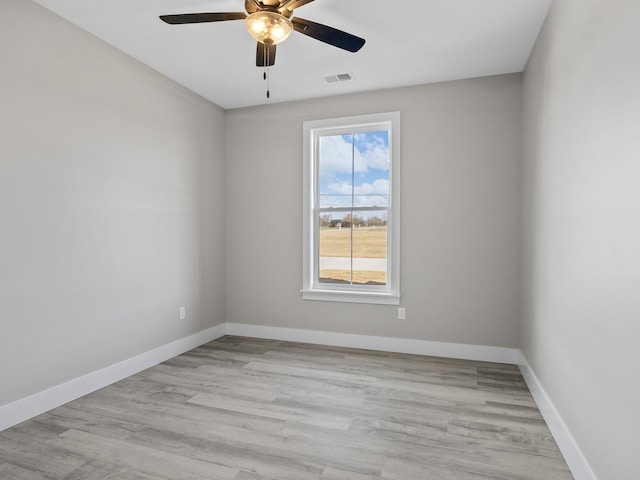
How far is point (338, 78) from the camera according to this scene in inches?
149

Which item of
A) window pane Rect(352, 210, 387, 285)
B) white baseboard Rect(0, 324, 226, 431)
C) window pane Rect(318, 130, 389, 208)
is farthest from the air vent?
white baseboard Rect(0, 324, 226, 431)

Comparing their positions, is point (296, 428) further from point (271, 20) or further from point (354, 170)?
point (354, 170)

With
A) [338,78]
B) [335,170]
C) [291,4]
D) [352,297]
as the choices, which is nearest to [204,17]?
[291,4]

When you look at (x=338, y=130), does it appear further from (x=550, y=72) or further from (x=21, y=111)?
(x=21, y=111)

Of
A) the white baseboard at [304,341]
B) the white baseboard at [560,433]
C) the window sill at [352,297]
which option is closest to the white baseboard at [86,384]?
the white baseboard at [304,341]

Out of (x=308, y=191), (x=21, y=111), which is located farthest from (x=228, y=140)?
(x=21, y=111)

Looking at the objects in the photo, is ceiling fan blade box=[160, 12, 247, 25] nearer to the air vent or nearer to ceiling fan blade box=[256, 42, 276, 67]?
ceiling fan blade box=[256, 42, 276, 67]

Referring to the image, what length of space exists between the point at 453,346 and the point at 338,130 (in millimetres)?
2545

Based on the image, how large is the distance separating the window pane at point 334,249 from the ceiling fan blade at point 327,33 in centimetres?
218

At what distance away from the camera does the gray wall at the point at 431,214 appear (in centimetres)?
370

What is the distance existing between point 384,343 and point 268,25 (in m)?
3.10

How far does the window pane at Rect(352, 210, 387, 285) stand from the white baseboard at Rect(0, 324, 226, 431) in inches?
74.6

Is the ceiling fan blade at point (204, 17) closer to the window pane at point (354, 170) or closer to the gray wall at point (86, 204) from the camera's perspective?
the gray wall at point (86, 204)

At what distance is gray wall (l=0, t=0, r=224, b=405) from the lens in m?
2.49
